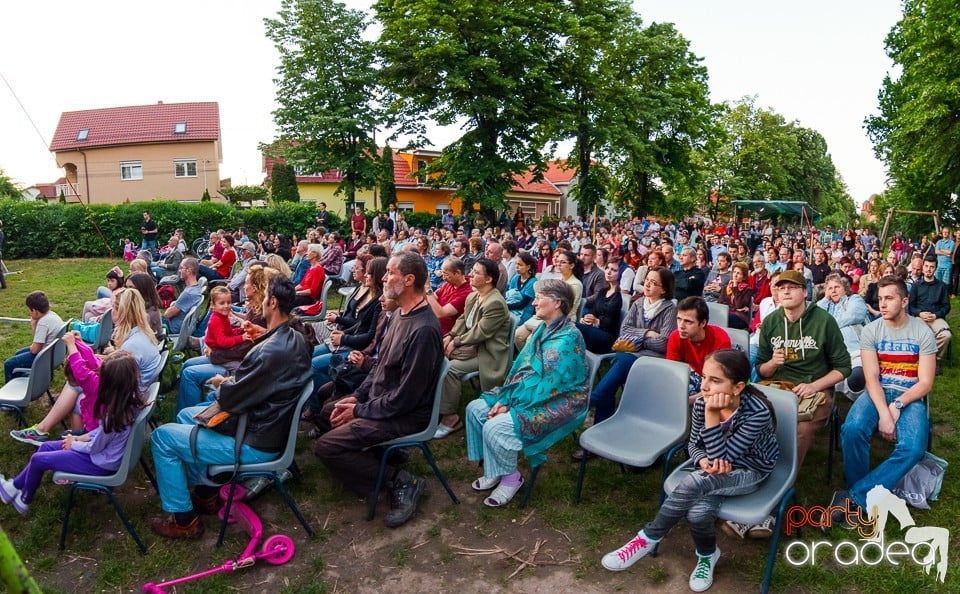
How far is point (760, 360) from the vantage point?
14.0ft

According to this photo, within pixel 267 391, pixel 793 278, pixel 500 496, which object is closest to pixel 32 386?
pixel 267 391

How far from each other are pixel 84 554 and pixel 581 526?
2.82 m

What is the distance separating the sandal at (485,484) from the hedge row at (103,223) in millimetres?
17746

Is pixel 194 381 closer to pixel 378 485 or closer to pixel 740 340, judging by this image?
pixel 378 485

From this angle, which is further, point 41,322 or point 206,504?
point 41,322

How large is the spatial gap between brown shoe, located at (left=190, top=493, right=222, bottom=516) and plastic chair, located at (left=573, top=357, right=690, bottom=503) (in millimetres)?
2226

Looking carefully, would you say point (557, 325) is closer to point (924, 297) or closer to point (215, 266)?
point (924, 297)

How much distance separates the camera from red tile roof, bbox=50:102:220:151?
3425 cm

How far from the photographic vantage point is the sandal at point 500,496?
3887mm

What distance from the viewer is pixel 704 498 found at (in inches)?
118

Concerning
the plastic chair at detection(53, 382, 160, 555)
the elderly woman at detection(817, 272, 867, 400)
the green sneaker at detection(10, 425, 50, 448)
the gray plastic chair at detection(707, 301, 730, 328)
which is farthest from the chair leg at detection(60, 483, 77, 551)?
the elderly woman at detection(817, 272, 867, 400)

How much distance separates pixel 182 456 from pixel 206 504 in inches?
20.9

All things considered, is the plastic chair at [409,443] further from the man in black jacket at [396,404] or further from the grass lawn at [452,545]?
the grass lawn at [452,545]

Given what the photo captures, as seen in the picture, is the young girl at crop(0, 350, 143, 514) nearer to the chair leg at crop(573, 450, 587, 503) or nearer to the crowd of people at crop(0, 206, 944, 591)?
the crowd of people at crop(0, 206, 944, 591)
